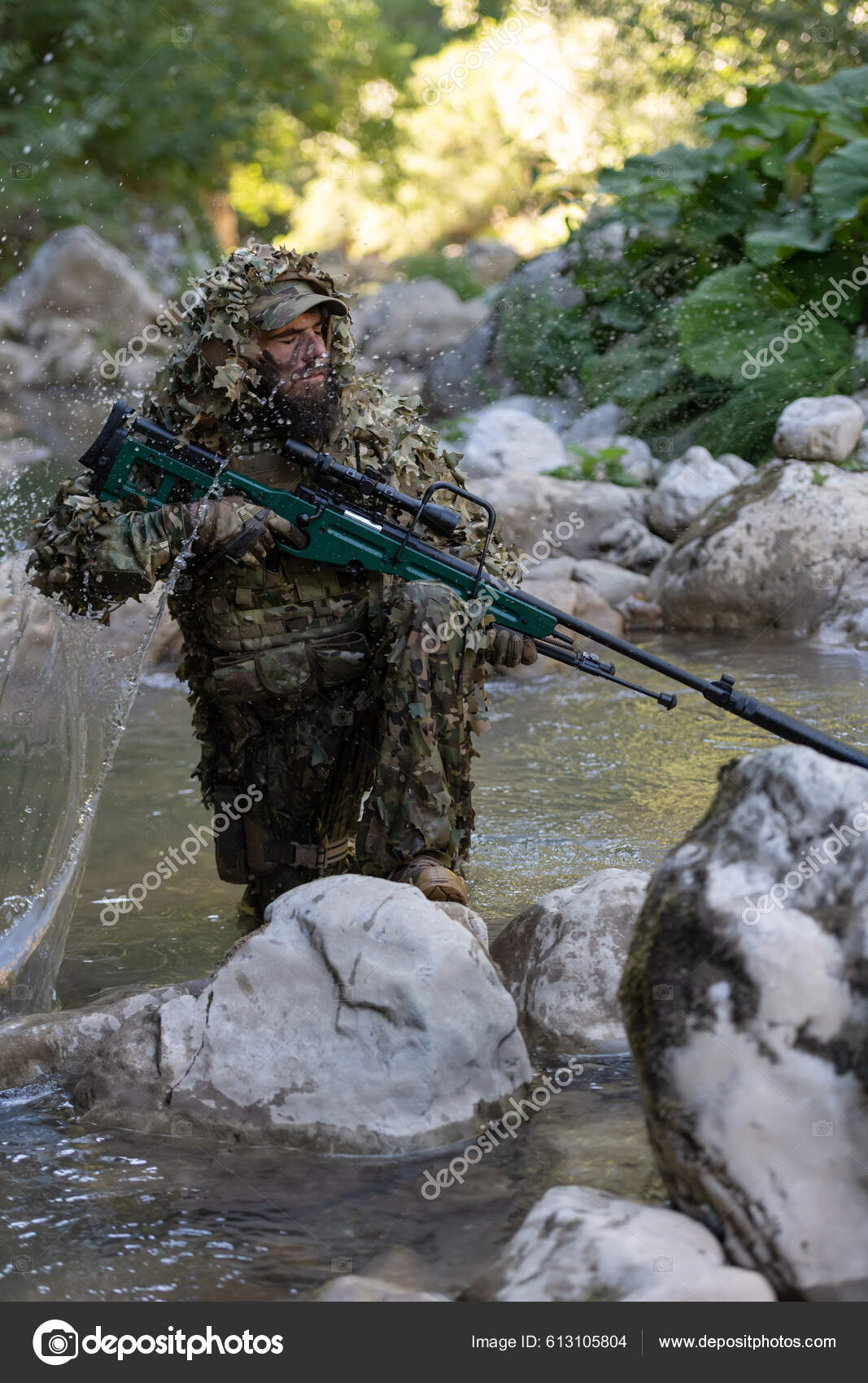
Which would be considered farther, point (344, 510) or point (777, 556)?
point (777, 556)

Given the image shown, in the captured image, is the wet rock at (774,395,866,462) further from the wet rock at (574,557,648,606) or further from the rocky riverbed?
the rocky riverbed

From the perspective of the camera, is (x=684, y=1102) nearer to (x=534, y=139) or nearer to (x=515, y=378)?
(x=515, y=378)

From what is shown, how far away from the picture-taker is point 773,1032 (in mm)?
1882

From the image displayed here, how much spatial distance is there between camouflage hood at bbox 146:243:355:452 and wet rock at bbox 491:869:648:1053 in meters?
1.47

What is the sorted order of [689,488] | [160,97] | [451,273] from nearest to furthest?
[689,488]
[451,273]
[160,97]

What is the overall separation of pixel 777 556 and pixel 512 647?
381 cm

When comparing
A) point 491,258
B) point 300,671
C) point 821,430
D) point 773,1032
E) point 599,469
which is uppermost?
point 491,258

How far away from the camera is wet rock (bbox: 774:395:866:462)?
24.0 feet

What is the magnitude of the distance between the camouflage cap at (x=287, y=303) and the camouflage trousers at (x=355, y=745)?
73cm


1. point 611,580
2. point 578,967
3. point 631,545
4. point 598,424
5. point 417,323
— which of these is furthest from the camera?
point 417,323
